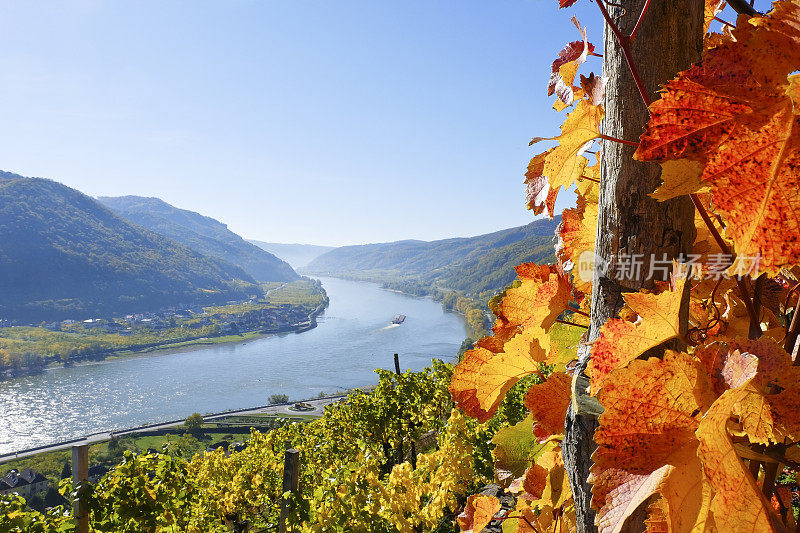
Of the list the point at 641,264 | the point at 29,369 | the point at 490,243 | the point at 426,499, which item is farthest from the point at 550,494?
the point at 490,243

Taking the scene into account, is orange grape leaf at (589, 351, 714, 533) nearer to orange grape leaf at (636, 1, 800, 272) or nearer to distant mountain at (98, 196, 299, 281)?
orange grape leaf at (636, 1, 800, 272)

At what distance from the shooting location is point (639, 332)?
32 cm

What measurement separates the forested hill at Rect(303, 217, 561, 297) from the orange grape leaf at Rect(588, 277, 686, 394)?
61.0 metres

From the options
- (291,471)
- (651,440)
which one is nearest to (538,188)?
(651,440)

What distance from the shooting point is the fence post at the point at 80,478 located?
2311 millimetres

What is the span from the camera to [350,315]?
61.7 metres

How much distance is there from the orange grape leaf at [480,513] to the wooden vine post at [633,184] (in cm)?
25

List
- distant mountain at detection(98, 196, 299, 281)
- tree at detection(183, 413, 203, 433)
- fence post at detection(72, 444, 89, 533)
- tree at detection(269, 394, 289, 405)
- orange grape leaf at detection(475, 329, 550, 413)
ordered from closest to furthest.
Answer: orange grape leaf at detection(475, 329, 550, 413), fence post at detection(72, 444, 89, 533), tree at detection(183, 413, 203, 433), tree at detection(269, 394, 289, 405), distant mountain at detection(98, 196, 299, 281)

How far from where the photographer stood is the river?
3130cm

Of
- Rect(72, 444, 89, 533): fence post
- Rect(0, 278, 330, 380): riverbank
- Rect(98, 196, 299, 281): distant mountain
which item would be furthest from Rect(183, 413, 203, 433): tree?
Rect(98, 196, 299, 281): distant mountain

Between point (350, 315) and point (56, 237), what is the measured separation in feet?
171

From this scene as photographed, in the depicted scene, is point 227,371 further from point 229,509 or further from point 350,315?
point 229,509

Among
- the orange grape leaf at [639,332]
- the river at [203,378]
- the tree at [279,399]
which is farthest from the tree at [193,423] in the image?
the orange grape leaf at [639,332]

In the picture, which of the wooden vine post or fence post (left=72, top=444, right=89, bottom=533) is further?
fence post (left=72, top=444, right=89, bottom=533)
